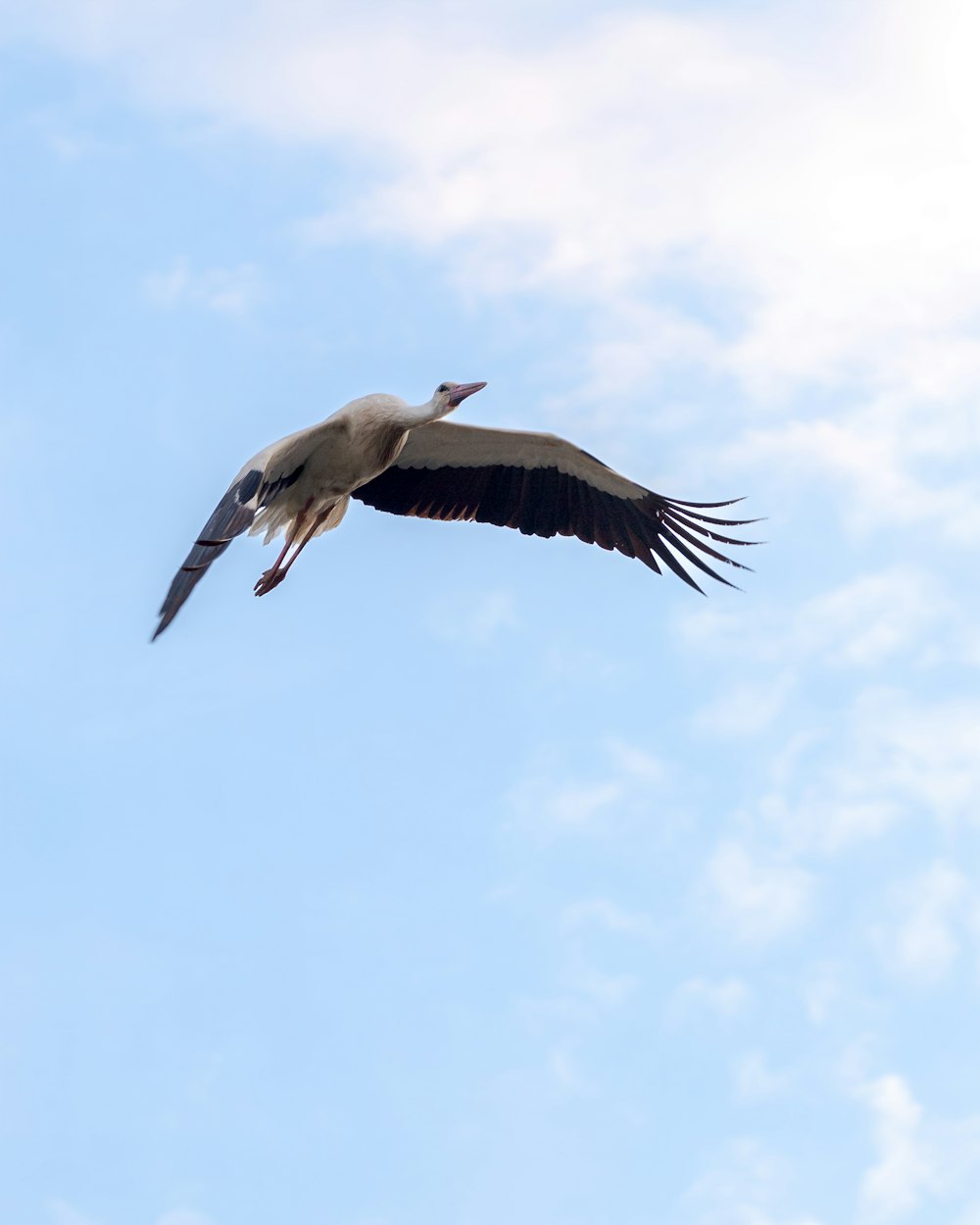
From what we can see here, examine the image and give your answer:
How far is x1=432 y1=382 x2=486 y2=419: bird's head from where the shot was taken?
47.0 ft

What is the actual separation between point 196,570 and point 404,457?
393cm

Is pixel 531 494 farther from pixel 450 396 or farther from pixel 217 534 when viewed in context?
pixel 217 534

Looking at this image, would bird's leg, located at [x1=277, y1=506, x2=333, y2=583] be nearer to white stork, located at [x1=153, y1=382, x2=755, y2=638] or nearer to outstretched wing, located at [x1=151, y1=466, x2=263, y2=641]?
white stork, located at [x1=153, y1=382, x2=755, y2=638]

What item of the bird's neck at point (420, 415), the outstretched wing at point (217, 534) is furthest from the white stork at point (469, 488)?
the outstretched wing at point (217, 534)

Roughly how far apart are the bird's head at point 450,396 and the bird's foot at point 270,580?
1.74 m

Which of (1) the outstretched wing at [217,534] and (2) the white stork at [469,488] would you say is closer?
(1) the outstretched wing at [217,534]

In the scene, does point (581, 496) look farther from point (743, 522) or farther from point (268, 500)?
point (268, 500)

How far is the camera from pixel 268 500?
13.8 metres

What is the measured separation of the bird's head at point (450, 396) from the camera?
14.3 m

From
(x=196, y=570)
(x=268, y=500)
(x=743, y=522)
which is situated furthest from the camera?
(x=743, y=522)

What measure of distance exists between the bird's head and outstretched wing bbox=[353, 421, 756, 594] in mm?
969

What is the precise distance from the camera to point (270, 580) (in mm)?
14578

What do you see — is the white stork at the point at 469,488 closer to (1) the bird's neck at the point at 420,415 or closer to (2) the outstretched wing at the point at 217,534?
(1) the bird's neck at the point at 420,415

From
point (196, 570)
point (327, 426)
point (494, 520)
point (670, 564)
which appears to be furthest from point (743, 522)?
point (196, 570)
